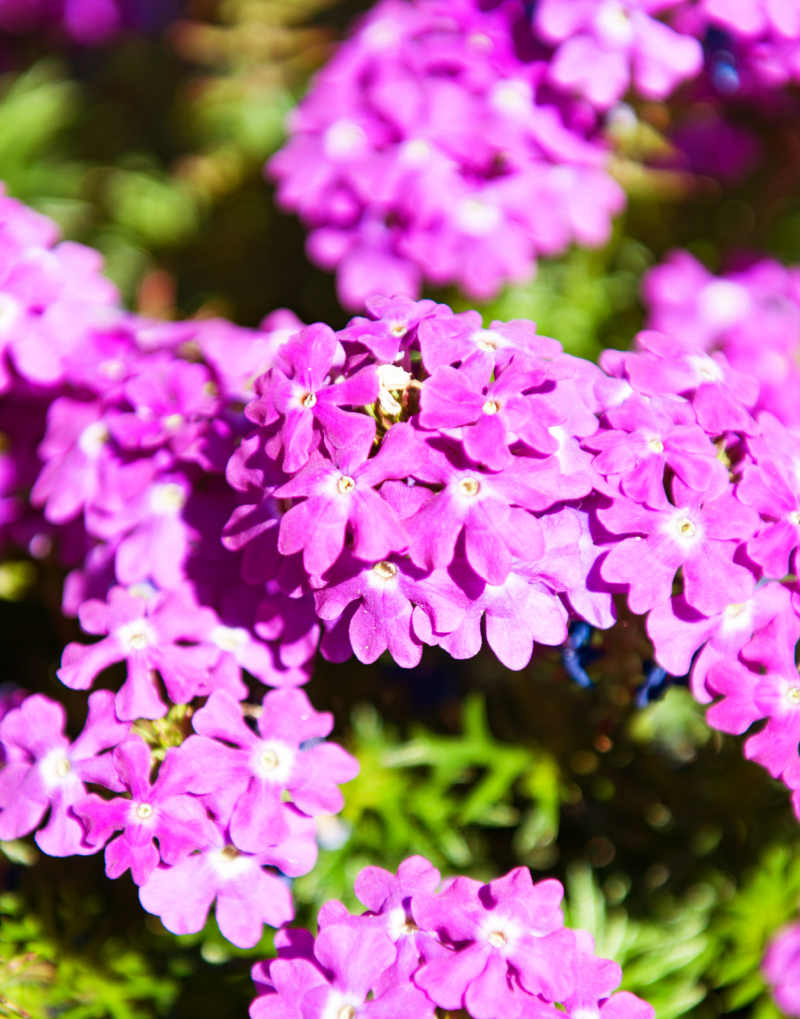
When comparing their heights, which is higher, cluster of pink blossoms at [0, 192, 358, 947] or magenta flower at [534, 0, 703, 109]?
magenta flower at [534, 0, 703, 109]

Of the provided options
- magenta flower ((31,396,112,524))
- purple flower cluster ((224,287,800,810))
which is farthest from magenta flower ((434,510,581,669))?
magenta flower ((31,396,112,524))

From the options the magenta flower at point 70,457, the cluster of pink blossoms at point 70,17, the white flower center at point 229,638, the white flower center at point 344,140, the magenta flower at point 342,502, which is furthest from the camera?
the cluster of pink blossoms at point 70,17

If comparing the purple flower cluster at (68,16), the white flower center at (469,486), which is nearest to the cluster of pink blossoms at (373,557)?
the white flower center at (469,486)

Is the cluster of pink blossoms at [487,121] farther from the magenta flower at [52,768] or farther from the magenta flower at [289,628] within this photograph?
the magenta flower at [52,768]

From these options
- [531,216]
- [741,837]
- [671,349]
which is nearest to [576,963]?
[741,837]

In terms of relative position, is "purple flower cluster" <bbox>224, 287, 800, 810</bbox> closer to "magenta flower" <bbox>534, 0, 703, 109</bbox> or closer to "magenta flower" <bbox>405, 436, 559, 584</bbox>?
"magenta flower" <bbox>405, 436, 559, 584</bbox>

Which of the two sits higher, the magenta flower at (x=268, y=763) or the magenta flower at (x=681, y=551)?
the magenta flower at (x=681, y=551)

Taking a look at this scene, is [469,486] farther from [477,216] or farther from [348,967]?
[477,216]
